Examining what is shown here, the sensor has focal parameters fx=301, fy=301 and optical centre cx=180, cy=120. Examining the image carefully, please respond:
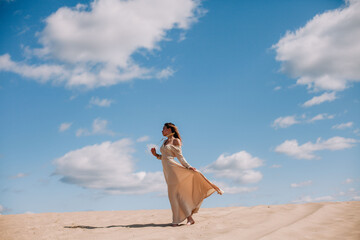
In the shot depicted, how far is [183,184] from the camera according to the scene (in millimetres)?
6934

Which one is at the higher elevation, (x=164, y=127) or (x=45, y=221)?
(x=164, y=127)

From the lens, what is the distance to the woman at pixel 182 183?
6816 mm

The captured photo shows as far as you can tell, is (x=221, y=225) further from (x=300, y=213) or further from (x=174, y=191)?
(x=300, y=213)

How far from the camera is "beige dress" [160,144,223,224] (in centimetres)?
683

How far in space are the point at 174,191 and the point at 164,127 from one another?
1.52 m

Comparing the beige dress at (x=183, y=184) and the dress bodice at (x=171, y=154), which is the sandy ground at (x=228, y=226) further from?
the dress bodice at (x=171, y=154)

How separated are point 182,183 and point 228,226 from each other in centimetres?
151

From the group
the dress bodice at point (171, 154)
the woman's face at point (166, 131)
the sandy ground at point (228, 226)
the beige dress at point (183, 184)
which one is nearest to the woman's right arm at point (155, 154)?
the dress bodice at point (171, 154)

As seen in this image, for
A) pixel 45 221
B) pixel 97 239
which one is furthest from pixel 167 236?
pixel 45 221

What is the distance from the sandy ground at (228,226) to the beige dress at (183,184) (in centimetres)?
49

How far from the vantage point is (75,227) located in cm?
712

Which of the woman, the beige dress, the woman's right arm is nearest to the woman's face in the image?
the woman

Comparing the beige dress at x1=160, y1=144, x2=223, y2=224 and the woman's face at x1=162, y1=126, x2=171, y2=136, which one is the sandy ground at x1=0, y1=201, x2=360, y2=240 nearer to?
the beige dress at x1=160, y1=144, x2=223, y2=224

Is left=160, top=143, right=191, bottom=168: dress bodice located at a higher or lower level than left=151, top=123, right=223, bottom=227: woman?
higher
